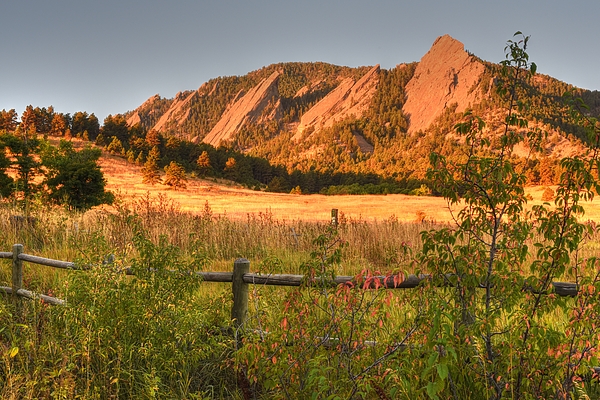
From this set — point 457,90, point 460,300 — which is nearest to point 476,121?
point 460,300

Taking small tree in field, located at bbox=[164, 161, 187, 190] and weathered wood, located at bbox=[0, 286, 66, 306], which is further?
small tree in field, located at bbox=[164, 161, 187, 190]

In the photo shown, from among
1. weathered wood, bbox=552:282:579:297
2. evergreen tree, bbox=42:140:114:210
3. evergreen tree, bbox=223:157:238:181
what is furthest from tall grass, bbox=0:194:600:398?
evergreen tree, bbox=223:157:238:181

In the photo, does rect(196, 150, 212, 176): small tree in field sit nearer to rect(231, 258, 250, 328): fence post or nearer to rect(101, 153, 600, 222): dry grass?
rect(101, 153, 600, 222): dry grass

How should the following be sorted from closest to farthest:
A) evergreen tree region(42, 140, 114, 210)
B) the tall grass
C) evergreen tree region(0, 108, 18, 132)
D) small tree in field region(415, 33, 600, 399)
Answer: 1. small tree in field region(415, 33, 600, 399)
2. the tall grass
3. evergreen tree region(42, 140, 114, 210)
4. evergreen tree region(0, 108, 18, 132)

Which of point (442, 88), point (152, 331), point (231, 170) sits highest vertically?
point (442, 88)

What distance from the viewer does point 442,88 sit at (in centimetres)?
18362

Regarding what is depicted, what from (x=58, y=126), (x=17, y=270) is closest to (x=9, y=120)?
(x=58, y=126)

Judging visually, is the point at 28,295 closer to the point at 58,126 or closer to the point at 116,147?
the point at 116,147

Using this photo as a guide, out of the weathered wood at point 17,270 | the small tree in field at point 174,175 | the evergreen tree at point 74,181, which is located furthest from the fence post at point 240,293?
the small tree in field at point 174,175

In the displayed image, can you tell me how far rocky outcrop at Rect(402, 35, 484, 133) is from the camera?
557 ft

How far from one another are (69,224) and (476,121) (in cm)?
1140

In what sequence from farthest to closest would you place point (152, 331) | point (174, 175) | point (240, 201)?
point (174, 175) < point (240, 201) < point (152, 331)

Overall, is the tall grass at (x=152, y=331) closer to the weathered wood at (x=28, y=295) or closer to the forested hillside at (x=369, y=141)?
the weathered wood at (x=28, y=295)

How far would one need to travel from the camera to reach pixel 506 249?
2.82m
